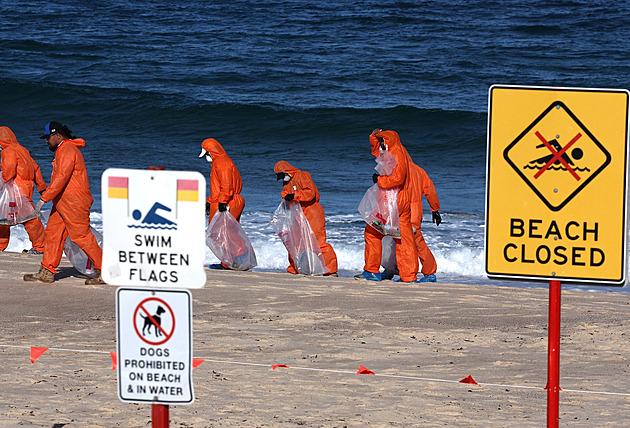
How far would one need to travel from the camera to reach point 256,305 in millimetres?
9578

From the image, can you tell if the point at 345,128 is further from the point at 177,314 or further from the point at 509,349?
the point at 177,314

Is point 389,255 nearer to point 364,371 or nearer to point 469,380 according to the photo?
point 364,371

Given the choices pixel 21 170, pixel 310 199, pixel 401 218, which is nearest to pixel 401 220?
pixel 401 218

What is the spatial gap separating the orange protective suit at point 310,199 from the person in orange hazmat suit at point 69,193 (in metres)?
2.60

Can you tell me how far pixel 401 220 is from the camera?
1126 cm

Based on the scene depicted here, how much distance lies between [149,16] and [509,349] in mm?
33307

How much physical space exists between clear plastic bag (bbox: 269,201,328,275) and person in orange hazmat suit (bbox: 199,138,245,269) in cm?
49

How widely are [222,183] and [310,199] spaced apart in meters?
0.98

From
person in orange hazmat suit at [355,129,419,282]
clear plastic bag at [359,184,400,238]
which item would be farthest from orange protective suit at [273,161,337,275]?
clear plastic bag at [359,184,400,238]

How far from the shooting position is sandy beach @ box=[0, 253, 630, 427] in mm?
6227

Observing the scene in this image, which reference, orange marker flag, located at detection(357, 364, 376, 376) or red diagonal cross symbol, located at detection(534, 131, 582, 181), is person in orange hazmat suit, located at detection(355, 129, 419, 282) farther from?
red diagonal cross symbol, located at detection(534, 131, 582, 181)

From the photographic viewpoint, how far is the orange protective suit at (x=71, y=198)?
32.0 ft

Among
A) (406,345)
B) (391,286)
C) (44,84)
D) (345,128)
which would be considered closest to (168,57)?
(44,84)

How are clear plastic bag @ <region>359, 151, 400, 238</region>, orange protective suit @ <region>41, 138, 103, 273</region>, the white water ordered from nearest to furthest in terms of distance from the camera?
orange protective suit @ <region>41, 138, 103, 273</region> < clear plastic bag @ <region>359, 151, 400, 238</region> < the white water
